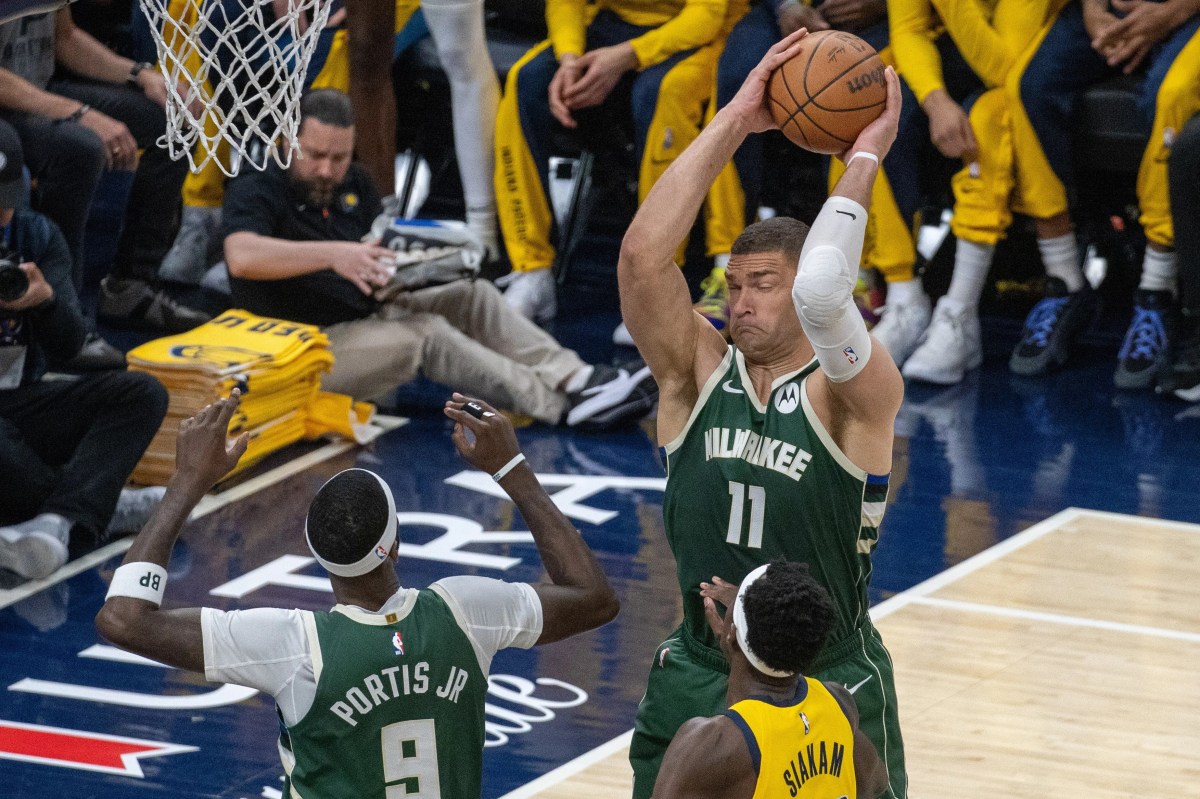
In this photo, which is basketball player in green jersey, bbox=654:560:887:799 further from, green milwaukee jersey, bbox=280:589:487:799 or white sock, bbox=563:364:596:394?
white sock, bbox=563:364:596:394

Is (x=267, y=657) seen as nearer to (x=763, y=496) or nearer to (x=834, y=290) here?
(x=763, y=496)

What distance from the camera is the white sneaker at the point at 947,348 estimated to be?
897cm

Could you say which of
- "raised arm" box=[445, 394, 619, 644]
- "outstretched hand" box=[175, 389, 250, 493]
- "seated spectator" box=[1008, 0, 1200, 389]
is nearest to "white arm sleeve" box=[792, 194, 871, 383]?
"raised arm" box=[445, 394, 619, 644]

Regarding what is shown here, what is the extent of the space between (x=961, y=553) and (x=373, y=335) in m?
2.73

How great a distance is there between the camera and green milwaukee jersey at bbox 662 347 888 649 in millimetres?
3877

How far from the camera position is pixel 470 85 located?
31.9 feet

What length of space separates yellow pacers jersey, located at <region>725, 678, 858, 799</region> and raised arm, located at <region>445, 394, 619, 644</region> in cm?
46

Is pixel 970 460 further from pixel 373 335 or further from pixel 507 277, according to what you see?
pixel 507 277

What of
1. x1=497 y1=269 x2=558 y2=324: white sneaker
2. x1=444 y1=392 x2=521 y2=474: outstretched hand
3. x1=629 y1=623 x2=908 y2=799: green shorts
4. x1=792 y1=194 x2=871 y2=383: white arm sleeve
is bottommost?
x1=497 y1=269 x2=558 y2=324: white sneaker

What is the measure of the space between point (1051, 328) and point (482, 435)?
601 centimetres

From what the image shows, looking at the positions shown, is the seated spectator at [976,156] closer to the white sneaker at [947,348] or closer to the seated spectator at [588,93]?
the white sneaker at [947,348]

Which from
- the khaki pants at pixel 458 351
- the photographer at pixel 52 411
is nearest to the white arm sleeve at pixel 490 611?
the photographer at pixel 52 411

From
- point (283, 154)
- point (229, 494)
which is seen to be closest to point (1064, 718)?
point (229, 494)

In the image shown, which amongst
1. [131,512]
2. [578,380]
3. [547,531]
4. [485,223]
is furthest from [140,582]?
[485,223]
